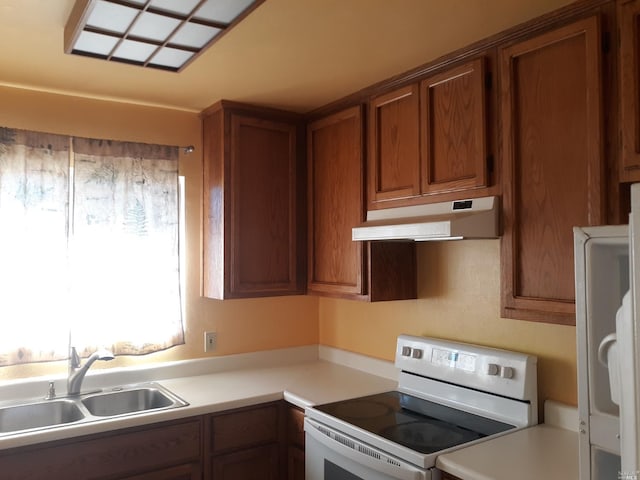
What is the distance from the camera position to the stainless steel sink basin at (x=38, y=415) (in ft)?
7.34

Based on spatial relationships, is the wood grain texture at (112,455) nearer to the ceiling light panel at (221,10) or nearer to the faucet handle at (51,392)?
the faucet handle at (51,392)

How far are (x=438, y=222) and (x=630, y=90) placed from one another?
705mm

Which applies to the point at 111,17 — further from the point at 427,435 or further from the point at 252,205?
the point at 427,435

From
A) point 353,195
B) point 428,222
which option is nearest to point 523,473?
point 428,222

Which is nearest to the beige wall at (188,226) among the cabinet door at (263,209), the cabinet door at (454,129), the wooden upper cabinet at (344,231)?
the cabinet door at (263,209)

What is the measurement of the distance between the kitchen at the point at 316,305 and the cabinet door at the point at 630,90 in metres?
0.25

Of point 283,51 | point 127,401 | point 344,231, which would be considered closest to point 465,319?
point 344,231

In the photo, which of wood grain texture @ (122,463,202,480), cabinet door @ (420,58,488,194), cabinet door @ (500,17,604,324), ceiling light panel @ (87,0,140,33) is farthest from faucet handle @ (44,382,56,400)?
cabinet door @ (500,17,604,324)

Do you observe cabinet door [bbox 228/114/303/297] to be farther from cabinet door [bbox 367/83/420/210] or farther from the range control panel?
the range control panel

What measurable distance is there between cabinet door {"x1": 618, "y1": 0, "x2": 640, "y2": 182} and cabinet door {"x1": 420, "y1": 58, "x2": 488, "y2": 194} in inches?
19.6

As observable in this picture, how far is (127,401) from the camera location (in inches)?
99.3

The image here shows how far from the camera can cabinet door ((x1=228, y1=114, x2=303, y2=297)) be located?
2.68 meters

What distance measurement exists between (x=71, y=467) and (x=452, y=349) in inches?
62.4

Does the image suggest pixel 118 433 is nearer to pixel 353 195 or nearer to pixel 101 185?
pixel 101 185
